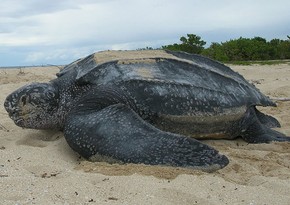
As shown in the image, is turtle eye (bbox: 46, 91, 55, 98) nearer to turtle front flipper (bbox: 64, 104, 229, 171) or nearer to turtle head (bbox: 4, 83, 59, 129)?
turtle head (bbox: 4, 83, 59, 129)

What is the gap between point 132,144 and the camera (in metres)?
2.19

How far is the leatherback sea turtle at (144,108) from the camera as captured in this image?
2.19 metres

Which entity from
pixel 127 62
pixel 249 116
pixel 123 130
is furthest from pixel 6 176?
pixel 249 116

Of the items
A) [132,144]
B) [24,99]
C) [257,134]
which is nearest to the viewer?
[132,144]

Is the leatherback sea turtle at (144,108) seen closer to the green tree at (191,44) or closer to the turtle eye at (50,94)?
the turtle eye at (50,94)

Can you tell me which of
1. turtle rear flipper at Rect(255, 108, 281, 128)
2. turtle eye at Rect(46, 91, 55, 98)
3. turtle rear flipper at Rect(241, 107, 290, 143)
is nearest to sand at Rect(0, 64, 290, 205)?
turtle rear flipper at Rect(241, 107, 290, 143)

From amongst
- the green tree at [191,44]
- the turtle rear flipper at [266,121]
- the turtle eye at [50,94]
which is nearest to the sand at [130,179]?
the turtle eye at [50,94]

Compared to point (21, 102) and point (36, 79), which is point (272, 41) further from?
point (21, 102)

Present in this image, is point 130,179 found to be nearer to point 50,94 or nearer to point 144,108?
point 144,108

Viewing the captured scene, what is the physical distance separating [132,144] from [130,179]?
343mm

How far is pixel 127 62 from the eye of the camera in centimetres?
277

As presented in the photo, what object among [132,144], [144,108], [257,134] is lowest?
[257,134]

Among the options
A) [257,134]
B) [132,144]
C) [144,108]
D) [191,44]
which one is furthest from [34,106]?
[191,44]

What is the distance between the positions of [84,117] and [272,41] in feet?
40.9
